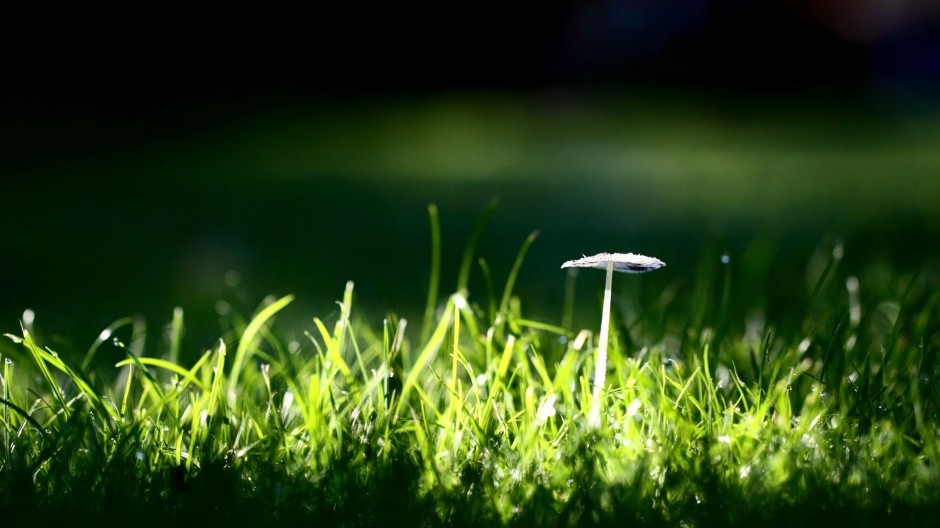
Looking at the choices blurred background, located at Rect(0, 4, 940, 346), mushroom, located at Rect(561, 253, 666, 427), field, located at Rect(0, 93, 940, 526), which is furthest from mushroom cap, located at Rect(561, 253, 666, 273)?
blurred background, located at Rect(0, 4, 940, 346)

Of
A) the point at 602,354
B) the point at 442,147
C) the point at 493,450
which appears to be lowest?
the point at 493,450

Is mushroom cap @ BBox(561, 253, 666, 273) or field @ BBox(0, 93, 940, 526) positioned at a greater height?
mushroom cap @ BBox(561, 253, 666, 273)

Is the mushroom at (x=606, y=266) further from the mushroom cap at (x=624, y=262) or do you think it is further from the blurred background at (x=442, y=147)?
the blurred background at (x=442, y=147)

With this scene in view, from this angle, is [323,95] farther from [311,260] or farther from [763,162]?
[311,260]

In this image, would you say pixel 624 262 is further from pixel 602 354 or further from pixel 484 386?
pixel 484 386

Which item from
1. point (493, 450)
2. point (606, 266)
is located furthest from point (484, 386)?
point (606, 266)

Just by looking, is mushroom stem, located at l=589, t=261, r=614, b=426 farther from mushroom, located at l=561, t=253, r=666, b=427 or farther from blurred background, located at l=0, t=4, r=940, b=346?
blurred background, located at l=0, t=4, r=940, b=346

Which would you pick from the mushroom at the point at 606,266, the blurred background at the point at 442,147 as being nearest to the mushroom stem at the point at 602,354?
the mushroom at the point at 606,266
